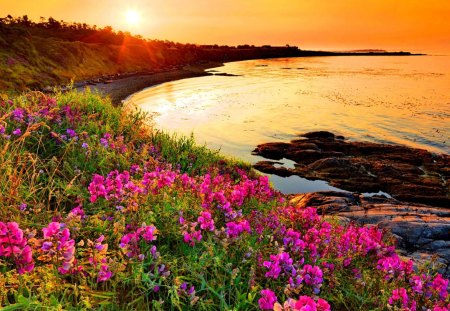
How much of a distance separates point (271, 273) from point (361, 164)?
1855 cm

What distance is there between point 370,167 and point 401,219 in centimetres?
1011

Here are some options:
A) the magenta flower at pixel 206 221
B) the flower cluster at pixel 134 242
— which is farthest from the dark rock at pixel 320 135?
the flower cluster at pixel 134 242

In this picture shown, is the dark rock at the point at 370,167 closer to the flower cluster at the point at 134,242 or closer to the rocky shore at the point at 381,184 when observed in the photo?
the rocky shore at the point at 381,184

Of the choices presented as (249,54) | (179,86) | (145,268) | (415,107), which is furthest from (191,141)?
(249,54)

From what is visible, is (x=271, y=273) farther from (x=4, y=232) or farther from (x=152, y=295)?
(x=4, y=232)

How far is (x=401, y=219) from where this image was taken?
34.8 ft

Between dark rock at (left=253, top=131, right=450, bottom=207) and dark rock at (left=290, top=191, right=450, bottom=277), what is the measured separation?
3.37 m

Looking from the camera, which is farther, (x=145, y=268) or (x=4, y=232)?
(x=145, y=268)

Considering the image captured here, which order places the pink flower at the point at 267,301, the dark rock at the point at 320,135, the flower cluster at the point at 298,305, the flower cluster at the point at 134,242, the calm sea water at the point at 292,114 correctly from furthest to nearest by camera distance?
the dark rock at the point at 320,135, the calm sea water at the point at 292,114, the flower cluster at the point at 134,242, the pink flower at the point at 267,301, the flower cluster at the point at 298,305

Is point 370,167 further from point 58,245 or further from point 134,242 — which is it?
point 58,245

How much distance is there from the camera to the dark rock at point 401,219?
8664 mm

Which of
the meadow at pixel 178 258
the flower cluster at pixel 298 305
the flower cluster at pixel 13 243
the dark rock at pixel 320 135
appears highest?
the flower cluster at pixel 13 243

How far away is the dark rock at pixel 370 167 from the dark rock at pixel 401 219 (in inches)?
132

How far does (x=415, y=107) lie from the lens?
42.3 m
